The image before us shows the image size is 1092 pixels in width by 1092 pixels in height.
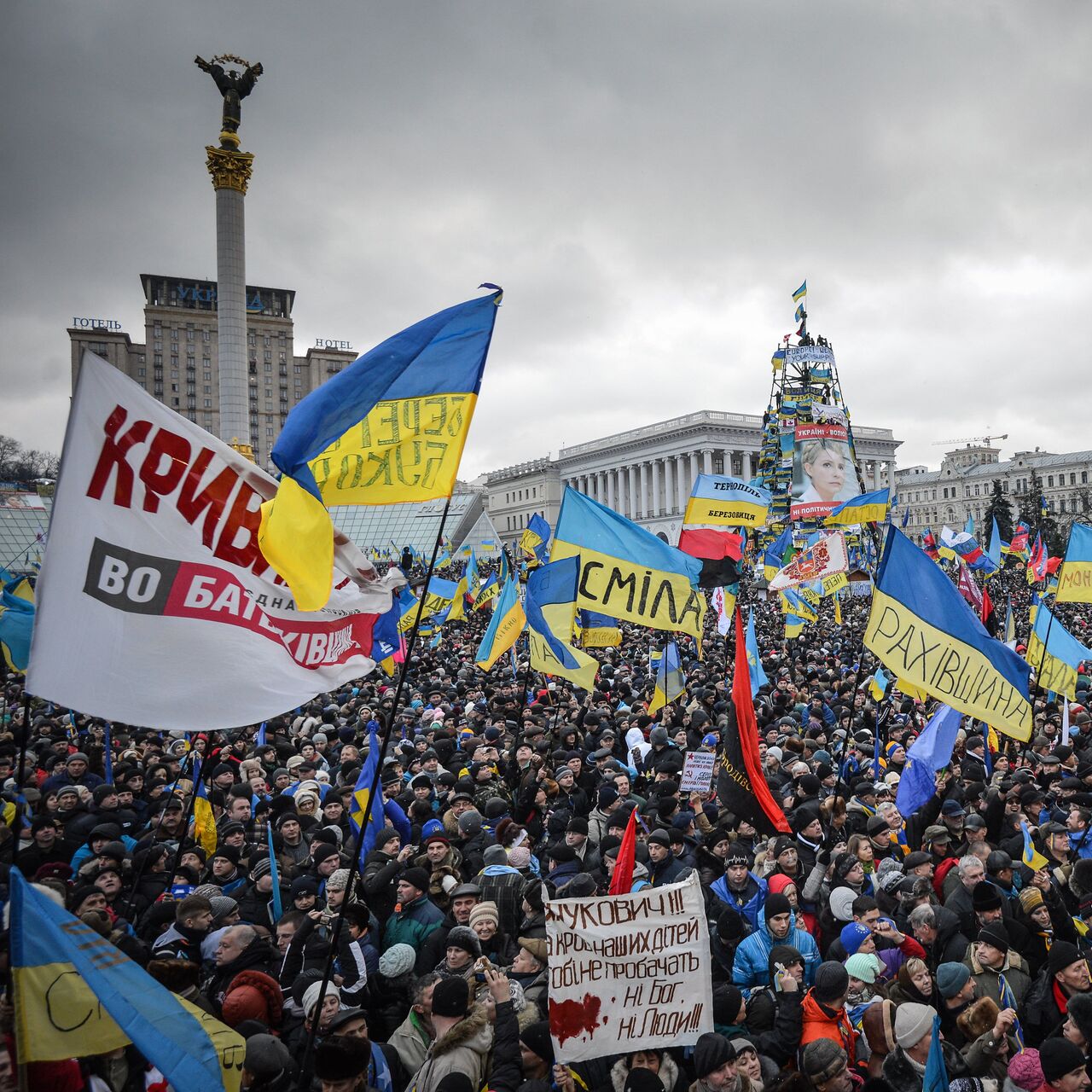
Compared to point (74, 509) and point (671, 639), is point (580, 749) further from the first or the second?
point (74, 509)

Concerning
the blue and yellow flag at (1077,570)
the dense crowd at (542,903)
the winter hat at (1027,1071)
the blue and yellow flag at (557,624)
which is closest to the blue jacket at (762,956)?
the dense crowd at (542,903)

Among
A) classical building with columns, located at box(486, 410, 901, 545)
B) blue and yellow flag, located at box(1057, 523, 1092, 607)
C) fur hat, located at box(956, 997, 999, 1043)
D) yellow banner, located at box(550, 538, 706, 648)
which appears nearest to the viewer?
fur hat, located at box(956, 997, 999, 1043)

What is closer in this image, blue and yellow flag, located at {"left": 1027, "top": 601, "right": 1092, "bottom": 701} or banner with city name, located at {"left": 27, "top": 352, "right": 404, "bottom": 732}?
banner with city name, located at {"left": 27, "top": 352, "right": 404, "bottom": 732}

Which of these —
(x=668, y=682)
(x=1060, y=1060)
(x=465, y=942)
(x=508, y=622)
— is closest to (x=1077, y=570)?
(x=668, y=682)

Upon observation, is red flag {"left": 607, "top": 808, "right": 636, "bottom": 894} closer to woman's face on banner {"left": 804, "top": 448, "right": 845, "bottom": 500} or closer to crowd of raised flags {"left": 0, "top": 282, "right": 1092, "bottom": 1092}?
crowd of raised flags {"left": 0, "top": 282, "right": 1092, "bottom": 1092}

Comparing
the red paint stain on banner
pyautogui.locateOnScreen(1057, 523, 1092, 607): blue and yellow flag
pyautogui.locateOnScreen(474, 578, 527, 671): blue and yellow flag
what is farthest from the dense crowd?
pyautogui.locateOnScreen(1057, 523, 1092, 607): blue and yellow flag

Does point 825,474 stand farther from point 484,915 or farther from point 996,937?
point 484,915

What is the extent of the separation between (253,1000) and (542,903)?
5.08ft

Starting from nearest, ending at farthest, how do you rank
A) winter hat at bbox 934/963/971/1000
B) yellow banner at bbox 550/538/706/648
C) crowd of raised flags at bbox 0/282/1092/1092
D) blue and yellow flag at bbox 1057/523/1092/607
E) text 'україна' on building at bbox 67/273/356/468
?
crowd of raised flags at bbox 0/282/1092/1092 → winter hat at bbox 934/963/971/1000 → yellow banner at bbox 550/538/706/648 → blue and yellow flag at bbox 1057/523/1092/607 → text 'україна' on building at bbox 67/273/356/468

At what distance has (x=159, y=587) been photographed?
357 centimetres

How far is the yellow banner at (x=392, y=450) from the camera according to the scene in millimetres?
4301

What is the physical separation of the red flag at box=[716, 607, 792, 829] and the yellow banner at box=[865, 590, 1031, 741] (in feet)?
Result: 3.02

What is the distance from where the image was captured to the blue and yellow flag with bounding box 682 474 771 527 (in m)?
13.0

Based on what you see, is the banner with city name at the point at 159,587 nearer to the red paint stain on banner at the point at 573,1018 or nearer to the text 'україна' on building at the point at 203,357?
the red paint stain on banner at the point at 573,1018
